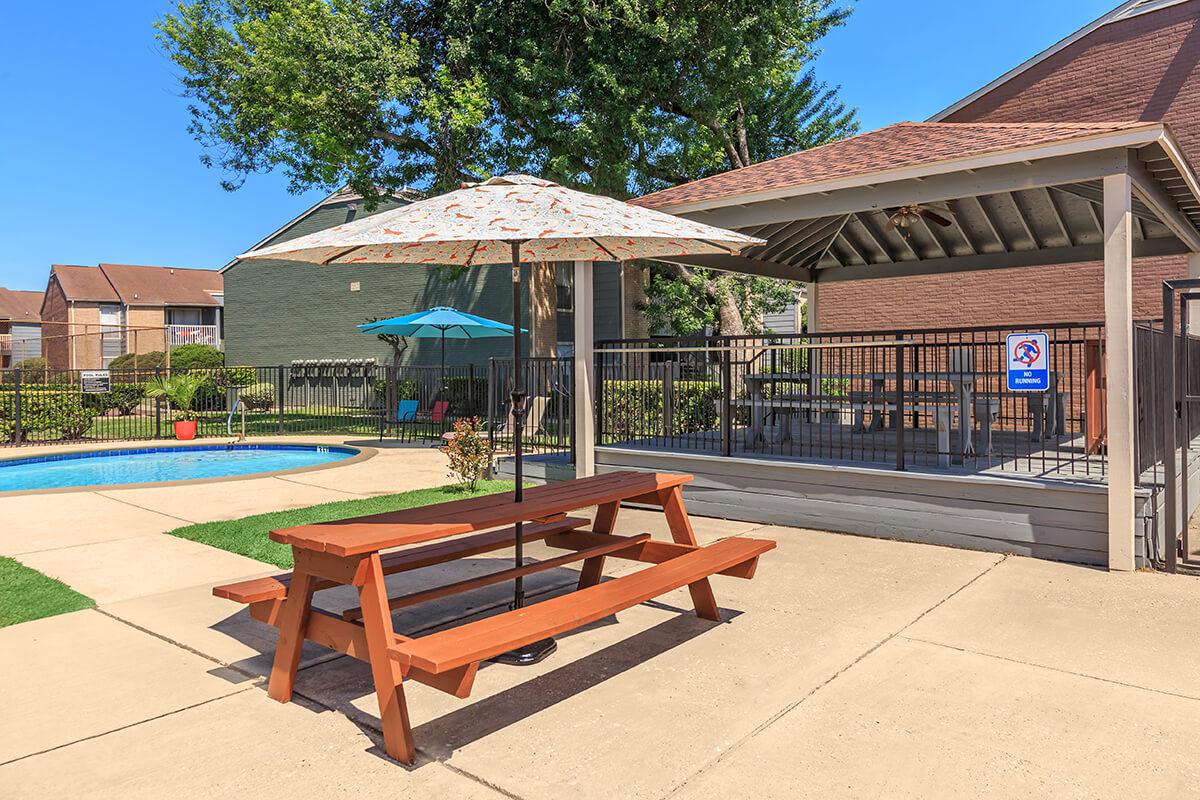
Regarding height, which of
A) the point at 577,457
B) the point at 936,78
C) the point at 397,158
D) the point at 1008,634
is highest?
the point at 936,78

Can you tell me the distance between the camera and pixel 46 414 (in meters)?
16.5

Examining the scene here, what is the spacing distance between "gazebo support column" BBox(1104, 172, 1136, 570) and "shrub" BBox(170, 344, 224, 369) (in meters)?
30.1

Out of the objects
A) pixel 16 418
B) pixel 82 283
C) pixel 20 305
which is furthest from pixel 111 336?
pixel 16 418

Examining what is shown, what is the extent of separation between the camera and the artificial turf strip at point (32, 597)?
4820 millimetres

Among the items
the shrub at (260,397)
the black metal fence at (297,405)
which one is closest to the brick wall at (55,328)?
the black metal fence at (297,405)

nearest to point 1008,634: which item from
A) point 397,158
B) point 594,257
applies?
point 594,257

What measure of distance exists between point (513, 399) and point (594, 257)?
1.42 metres

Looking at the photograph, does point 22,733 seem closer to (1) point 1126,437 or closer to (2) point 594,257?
(2) point 594,257

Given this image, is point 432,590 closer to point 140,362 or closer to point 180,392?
point 180,392

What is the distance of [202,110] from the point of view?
1797cm

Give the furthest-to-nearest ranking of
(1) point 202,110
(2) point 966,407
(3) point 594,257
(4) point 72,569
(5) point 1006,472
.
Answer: (1) point 202,110, (2) point 966,407, (5) point 1006,472, (4) point 72,569, (3) point 594,257

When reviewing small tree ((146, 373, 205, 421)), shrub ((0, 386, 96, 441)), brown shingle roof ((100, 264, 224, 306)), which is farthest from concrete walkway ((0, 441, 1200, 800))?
brown shingle roof ((100, 264, 224, 306))

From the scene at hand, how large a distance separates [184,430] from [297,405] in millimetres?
11394

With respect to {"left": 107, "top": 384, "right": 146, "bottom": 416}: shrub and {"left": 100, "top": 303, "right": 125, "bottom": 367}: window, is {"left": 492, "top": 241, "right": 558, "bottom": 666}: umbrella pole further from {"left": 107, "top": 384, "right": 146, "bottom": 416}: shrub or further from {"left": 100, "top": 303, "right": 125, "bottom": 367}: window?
{"left": 100, "top": 303, "right": 125, "bottom": 367}: window
